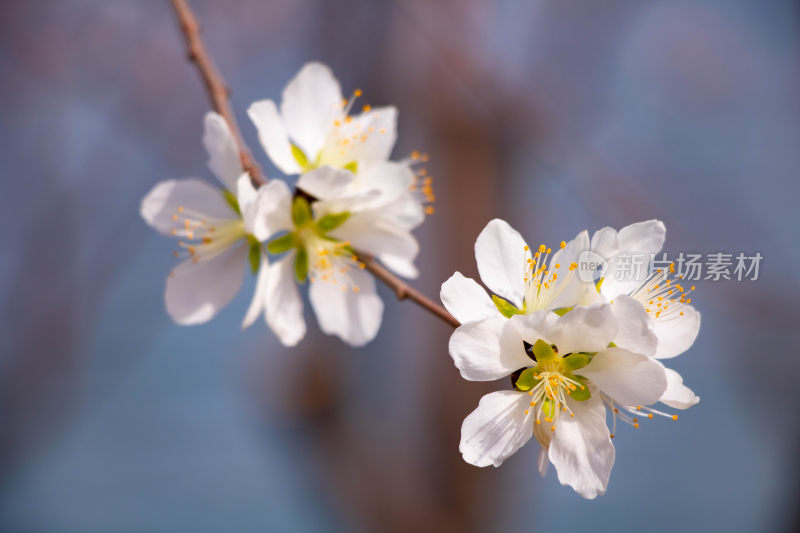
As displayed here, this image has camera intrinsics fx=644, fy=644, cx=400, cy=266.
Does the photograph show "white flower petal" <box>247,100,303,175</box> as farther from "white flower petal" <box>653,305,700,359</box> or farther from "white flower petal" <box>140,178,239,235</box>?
"white flower petal" <box>653,305,700,359</box>

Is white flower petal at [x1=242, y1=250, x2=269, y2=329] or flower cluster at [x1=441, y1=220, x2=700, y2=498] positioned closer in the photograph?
flower cluster at [x1=441, y1=220, x2=700, y2=498]

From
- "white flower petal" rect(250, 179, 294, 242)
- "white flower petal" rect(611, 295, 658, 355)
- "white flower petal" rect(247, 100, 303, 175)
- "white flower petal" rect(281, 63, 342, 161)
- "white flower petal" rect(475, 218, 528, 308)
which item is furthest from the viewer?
"white flower petal" rect(281, 63, 342, 161)

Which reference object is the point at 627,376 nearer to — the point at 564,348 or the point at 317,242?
the point at 564,348

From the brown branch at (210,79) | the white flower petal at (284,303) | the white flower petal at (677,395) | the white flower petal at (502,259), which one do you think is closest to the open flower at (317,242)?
the white flower petal at (284,303)

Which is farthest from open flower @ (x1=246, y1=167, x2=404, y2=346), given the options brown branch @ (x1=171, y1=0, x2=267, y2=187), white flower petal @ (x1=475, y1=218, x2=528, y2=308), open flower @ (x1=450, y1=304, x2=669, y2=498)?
open flower @ (x1=450, y1=304, x2=669, y2=498)

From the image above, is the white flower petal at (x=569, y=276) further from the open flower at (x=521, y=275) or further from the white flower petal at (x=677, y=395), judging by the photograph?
the white flower petal at (x=677, y=395)

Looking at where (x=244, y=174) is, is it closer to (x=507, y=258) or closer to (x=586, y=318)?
(x=507, y=258)

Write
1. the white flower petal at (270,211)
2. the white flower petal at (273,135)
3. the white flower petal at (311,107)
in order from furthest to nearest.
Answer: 1. the white flower petal at (311,107)
2. the white flower petal at (273,135)
3. the white flower petal at (270,211)
